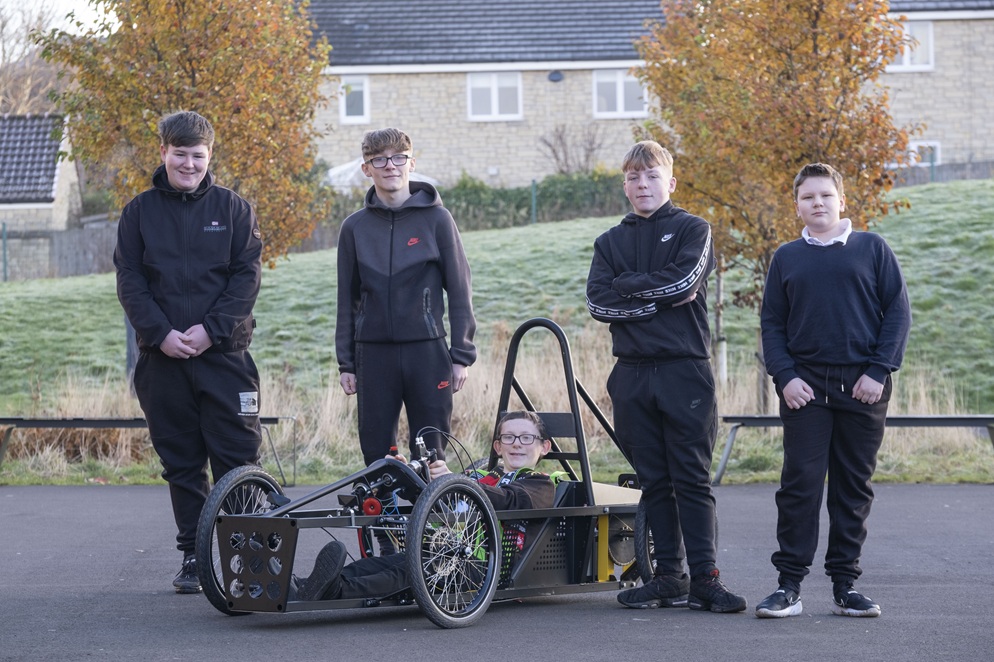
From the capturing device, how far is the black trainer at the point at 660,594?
6371 mm

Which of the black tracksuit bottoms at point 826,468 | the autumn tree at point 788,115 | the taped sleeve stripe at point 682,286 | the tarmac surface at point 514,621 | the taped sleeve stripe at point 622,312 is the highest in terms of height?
the autumn tree at point 788,115

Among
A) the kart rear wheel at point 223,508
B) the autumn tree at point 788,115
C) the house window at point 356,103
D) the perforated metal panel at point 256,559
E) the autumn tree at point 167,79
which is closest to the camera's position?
the perforated metal panel at point 256,559

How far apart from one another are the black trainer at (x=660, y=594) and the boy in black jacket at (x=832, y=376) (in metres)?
0.45

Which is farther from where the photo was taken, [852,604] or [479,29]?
[479,29]

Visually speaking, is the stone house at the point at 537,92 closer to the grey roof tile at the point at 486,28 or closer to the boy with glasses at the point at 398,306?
the grey roof tile at the point at 486,28

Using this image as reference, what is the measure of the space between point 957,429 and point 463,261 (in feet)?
26.8

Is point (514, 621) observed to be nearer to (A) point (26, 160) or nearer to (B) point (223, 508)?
(B) point (223, 508)

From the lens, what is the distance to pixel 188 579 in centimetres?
681

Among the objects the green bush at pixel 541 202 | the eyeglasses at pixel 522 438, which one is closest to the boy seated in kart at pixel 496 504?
the eyeglasses at pixel 522 438

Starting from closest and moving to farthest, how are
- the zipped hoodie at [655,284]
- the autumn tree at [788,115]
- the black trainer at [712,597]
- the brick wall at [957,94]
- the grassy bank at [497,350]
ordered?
1. the black trainer at [712,597]
2. the zipped hoodie at [655,284]
3. the autumn tree at [788,115]
4. the grassy bank at [497,350]
5. the brick wall at [957,94]

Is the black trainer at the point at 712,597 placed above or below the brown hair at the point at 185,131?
below

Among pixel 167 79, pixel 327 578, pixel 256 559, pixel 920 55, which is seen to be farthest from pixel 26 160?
pixel 327 578

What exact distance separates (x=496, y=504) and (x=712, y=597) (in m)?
1.06

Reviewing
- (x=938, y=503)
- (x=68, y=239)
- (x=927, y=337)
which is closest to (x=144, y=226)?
(x=938, y=503)
